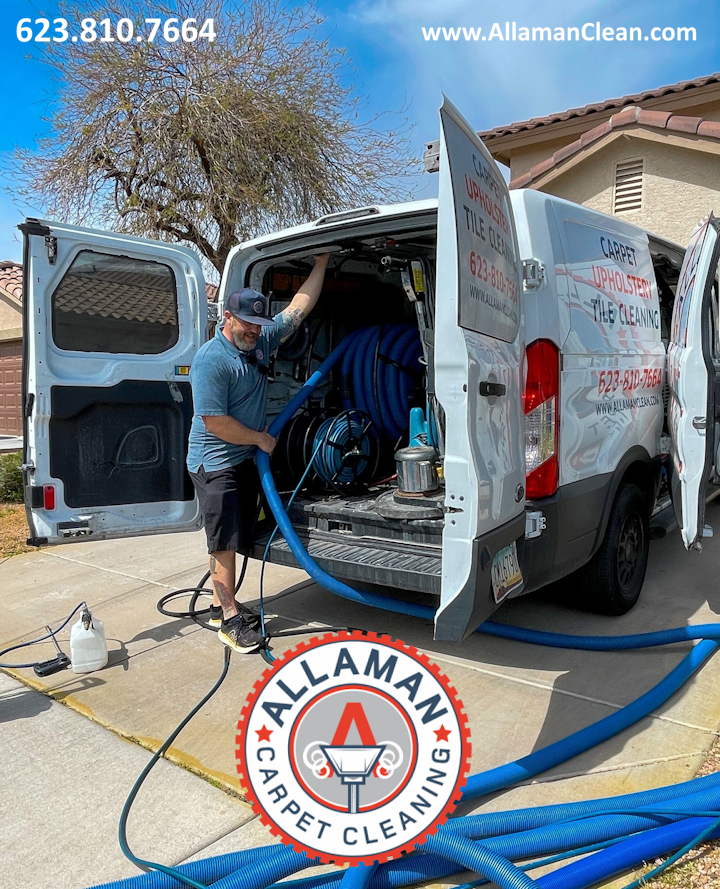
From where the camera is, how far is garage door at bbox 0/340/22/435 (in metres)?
13.7

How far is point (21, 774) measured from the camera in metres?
2.80

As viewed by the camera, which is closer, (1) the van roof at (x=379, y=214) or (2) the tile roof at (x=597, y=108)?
(1) the van roof at (x=379, y=214)

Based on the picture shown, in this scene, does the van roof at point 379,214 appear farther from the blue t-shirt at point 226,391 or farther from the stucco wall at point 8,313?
the stucco wall at point 8,313

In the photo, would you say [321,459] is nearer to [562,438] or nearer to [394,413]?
[394,413]

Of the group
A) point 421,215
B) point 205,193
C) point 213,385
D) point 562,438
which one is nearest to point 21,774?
point 213,385

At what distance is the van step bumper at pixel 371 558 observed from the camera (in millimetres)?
3240

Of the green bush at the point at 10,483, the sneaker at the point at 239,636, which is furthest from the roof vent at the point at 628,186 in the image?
the green bush at the point at 10,483

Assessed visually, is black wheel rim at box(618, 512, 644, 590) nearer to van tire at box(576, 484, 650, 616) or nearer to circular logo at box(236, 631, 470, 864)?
van tire at box(576, 484, 650, 616)

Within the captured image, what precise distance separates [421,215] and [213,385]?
1.35m

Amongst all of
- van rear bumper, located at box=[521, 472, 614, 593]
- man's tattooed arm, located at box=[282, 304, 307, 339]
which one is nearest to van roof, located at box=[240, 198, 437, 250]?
man's tattooed arm, located at box=[282, 304, 307, 339]

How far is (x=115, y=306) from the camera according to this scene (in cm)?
423

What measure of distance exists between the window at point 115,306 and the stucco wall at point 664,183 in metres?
7.33

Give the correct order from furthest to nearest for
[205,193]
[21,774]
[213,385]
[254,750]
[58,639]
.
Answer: [205,193] < [58,639] < [213,385] < [21,774] < [254,750]

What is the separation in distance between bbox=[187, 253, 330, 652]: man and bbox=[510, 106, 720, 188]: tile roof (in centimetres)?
697
